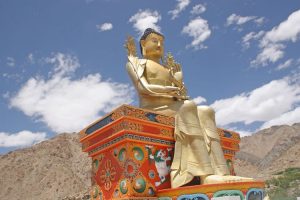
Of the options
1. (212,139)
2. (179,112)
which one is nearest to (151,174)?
(179,112)

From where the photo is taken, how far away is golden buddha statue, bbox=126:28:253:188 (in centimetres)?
767

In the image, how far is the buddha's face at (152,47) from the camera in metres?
9.74

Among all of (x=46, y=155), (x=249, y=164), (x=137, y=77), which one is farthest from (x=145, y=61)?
(x=249, y=164)

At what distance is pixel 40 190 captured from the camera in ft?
190

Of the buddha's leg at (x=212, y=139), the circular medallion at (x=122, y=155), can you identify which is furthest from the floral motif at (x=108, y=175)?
the buddha's leg at (x=212, y=139)

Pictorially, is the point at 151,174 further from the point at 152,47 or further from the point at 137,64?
the point at 152,47

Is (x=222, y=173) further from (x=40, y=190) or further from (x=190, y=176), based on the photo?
(x=40, y=190)

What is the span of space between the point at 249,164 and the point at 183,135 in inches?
2755

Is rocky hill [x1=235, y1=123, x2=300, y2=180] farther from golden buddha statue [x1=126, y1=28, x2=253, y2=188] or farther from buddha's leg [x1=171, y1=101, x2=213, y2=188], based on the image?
buddha's leg [x1=171, y1=101, x2=213, y2=188]

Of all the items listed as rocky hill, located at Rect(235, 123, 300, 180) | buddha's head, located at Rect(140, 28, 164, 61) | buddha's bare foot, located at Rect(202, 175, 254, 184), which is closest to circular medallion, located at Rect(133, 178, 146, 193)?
buddha's bare foot, located at Rect(202, 175, 254, 184)

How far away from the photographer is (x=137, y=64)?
9.08 meters

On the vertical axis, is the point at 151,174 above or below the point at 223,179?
above

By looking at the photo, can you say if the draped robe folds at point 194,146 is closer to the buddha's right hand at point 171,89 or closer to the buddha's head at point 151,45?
the buddha's right hand at point 171,89

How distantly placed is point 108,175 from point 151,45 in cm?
331
